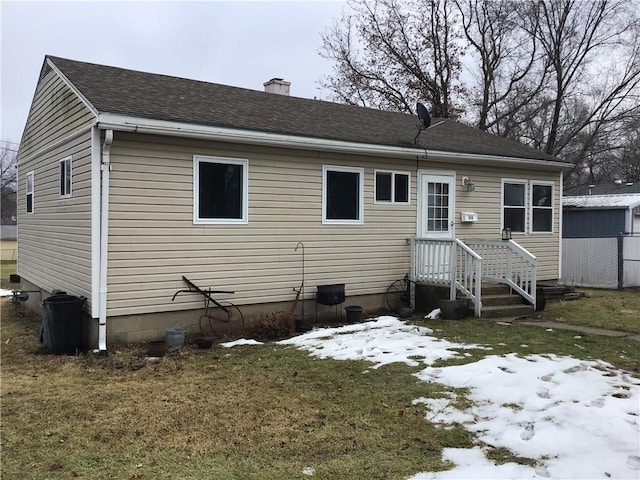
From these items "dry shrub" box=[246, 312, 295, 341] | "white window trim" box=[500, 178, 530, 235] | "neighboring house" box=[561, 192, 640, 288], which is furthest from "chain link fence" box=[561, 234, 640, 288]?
"dry shrub" box=[246, 312, 295, 341]

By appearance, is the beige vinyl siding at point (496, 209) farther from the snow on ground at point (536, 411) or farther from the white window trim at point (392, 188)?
the snow on ground at point (536, 411)

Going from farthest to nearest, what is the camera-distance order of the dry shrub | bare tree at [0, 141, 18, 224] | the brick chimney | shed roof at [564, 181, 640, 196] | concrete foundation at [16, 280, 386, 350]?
bare tree at [0, 141, 18, 224], shed roof at [564, 181, 640, 196], the brick chimney, the dry shrub, concrete foundation at [16, 280, 386, 350]

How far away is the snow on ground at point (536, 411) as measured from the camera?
3416mm

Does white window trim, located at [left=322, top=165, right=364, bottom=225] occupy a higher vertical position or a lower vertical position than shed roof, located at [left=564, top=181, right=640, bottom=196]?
lower

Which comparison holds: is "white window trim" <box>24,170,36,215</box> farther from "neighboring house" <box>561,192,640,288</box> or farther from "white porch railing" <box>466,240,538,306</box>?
"neighboring house" <box>561,192,640,288</box>

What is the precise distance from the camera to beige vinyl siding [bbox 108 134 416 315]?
24.1ft

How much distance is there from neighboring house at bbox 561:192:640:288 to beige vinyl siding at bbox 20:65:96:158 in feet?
44.5

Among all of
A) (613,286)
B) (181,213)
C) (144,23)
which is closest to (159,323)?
(181,213)

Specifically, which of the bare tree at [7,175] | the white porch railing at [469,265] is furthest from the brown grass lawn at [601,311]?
the bare tree at [7,175]

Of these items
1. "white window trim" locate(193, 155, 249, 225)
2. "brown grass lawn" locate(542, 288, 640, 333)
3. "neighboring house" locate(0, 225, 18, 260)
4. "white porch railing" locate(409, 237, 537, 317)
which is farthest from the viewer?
"neighboring house" locate(0, 225, 18, 260)

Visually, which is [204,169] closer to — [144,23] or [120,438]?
[120,438]

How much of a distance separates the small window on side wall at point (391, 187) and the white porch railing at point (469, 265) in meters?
0.87

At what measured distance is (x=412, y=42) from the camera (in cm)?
2494

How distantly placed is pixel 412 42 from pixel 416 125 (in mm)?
14251
